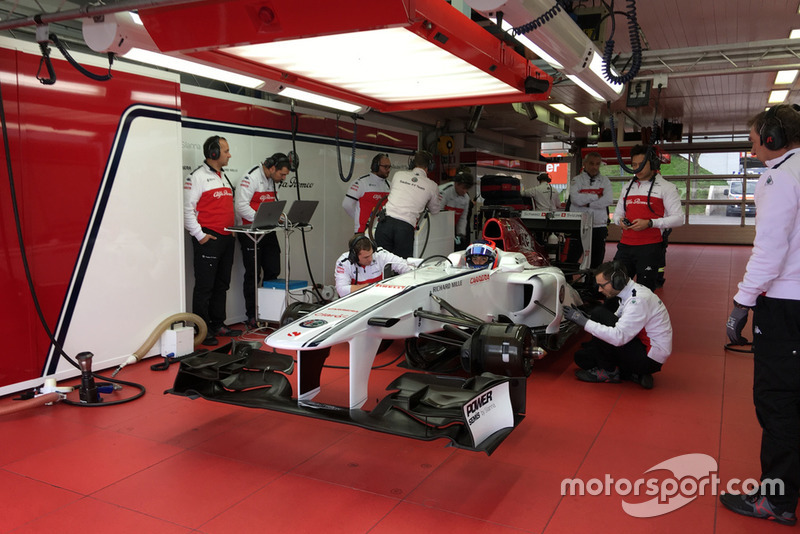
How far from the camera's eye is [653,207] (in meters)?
5.99

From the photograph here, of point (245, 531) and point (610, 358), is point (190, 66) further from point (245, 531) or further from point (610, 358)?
point (610, 358)

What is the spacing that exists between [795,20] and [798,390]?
774cm

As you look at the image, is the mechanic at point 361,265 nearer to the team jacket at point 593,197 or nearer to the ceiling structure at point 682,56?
the ceiling structure at point 682,56

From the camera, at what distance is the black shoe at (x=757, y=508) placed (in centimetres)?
288

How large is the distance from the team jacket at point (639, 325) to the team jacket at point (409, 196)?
306 centimetres

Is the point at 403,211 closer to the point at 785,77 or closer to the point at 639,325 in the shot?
the point at 639,325

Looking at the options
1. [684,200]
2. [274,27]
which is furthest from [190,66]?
[684,200]

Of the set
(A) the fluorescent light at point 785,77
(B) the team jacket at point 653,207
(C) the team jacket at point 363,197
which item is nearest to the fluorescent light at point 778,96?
(A) the fluorescent light at point 785,77

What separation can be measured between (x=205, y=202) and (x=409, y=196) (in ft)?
7.62

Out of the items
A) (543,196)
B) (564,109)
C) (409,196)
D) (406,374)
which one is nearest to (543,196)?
(543,196)

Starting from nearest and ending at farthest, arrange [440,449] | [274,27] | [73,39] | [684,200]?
1. [274,27]
2. [440,449]
3. [73,39]
4. [684,200]

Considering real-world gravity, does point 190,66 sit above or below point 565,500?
above

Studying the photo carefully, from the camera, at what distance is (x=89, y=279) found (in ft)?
16.4

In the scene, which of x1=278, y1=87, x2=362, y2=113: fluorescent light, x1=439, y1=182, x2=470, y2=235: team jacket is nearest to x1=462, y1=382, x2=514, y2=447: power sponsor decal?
x1=278, y1=87, x2=362, y2=113: fluorescent light
